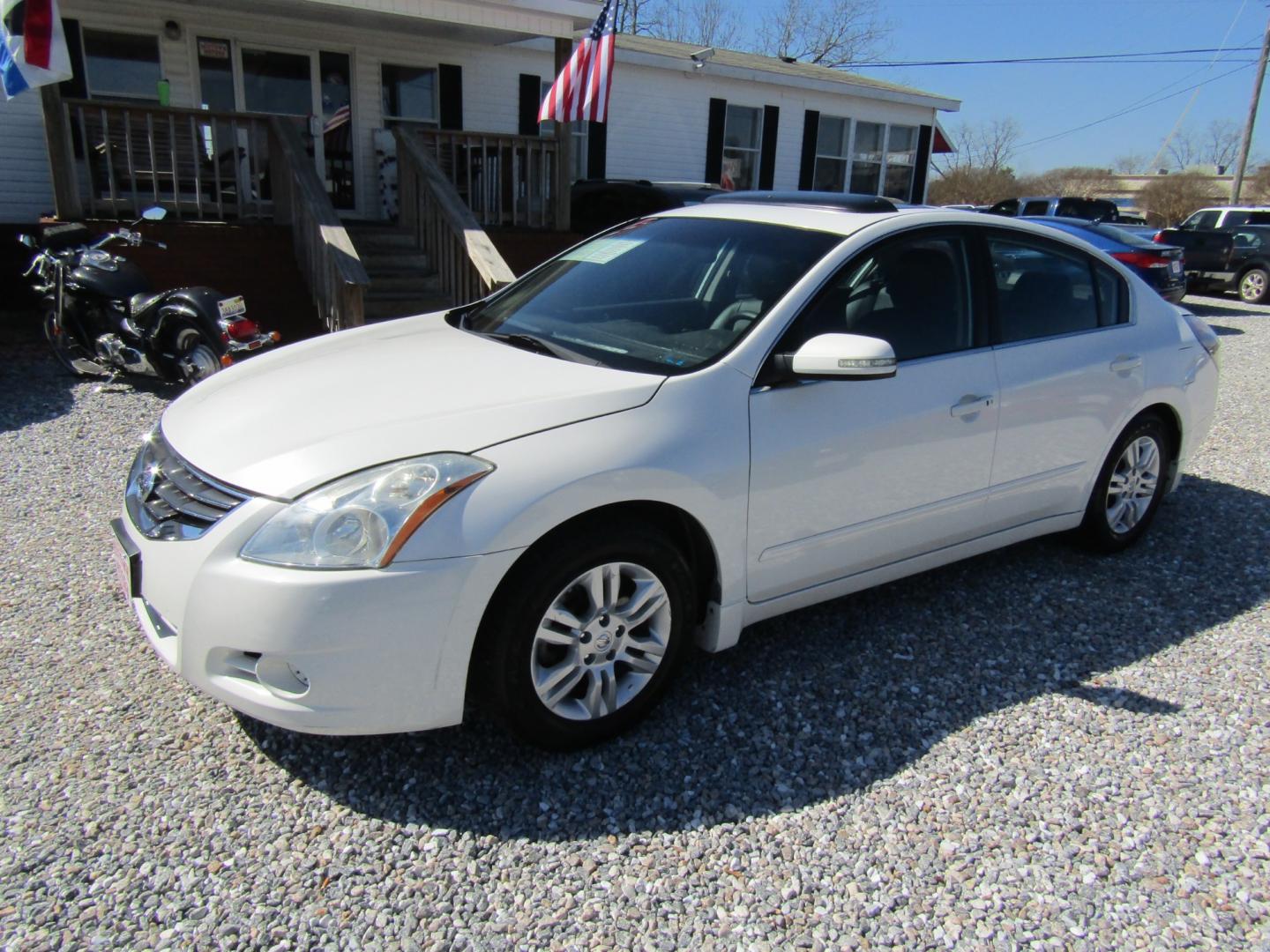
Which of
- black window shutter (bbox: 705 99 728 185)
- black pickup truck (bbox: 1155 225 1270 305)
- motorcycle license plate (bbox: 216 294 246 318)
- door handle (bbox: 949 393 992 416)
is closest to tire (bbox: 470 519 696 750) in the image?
door handle (bbox: 949 393 992 416)

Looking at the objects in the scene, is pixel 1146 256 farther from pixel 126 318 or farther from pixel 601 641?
pixel 601 641

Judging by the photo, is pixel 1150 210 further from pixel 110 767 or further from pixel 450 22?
pixel 110 767

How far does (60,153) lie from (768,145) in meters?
11.6

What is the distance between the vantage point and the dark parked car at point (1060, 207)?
55.9ft

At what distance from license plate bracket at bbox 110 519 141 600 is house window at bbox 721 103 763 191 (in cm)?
1431

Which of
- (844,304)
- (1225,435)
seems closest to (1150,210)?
(1225,435)

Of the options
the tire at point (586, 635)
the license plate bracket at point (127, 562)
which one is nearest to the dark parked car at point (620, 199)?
the tire at point (586, 635)

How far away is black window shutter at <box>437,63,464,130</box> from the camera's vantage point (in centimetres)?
1214

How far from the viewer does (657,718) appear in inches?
123

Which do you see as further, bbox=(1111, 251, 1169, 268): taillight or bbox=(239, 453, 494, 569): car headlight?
bbox=(1111, 251, 1169, 268): taillight

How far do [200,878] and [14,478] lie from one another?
Result: 3921mm

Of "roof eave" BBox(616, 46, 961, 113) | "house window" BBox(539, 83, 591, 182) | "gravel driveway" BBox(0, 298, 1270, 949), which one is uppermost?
"roof eave" BBox(616, 46, 961, 113)

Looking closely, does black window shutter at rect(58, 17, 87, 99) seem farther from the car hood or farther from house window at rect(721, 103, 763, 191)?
house window at rect(721, 103, 763, 191)

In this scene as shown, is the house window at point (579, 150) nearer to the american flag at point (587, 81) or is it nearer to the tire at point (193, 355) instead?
the american flag at point (587, 81)
